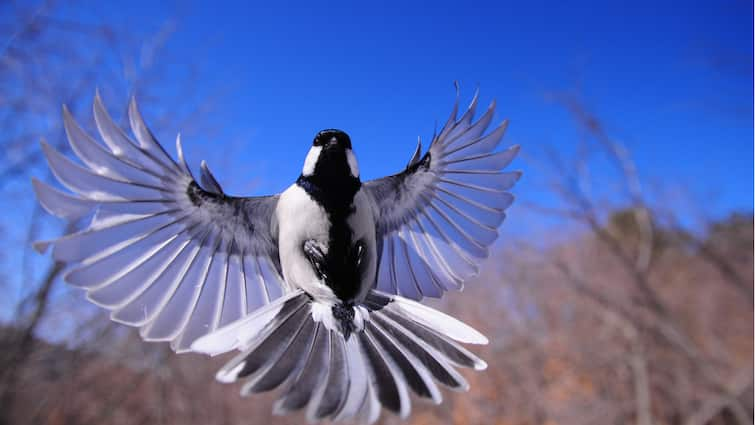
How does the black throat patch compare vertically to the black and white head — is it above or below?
below

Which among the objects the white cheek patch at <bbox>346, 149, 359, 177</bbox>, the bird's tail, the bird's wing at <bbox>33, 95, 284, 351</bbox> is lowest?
the bird's tail

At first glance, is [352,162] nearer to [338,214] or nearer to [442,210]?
[338,214]

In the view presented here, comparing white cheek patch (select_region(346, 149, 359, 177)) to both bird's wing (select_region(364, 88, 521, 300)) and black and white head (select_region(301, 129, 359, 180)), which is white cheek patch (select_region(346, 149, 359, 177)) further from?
bird's wing (select_region(364, 88, 521, 300))

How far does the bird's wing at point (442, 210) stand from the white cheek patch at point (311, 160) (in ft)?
0.73

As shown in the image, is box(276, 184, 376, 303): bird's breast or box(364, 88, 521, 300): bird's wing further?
box(364, 88, 521, 300): bird's wing

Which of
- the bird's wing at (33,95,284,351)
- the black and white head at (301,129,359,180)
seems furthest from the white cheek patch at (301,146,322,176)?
the bird's wing at (33,95,284,351)

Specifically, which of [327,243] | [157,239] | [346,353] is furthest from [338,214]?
[157,239]

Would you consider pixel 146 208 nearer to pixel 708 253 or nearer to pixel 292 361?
pixel 292 361

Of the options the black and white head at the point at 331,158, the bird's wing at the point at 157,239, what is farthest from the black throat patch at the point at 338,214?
the bird's wing at the point at 157,239

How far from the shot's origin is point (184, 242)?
2.97 feet

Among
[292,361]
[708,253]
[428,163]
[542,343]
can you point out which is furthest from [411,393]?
[542,343]

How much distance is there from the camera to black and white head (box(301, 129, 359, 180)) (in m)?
0.69

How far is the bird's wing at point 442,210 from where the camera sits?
3.34 feet

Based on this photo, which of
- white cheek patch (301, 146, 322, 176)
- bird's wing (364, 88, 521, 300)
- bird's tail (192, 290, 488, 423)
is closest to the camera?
bird's tail (192, 290, 488, 423)
